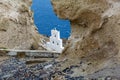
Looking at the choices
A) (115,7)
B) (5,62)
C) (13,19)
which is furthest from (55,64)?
(13,19)

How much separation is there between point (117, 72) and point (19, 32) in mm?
11262

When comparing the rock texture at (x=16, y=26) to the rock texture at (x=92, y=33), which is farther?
the rock texture at (x=16, y=26)

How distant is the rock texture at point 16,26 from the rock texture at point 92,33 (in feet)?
23.9

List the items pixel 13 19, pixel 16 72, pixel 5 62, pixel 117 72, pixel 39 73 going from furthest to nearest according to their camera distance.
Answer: pixel 13 19, pixel 5 62, pixel 16 72, pixel 39 73, pixel 117 72

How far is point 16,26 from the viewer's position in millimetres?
19297

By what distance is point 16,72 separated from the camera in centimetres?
1156

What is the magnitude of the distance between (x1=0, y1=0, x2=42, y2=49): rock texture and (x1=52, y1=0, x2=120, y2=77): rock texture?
7283mm

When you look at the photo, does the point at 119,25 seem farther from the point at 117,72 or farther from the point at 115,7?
the point at 117,72

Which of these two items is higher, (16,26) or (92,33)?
(16,26)

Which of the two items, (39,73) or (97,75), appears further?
(39,73)

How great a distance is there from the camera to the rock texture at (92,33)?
9.47 m

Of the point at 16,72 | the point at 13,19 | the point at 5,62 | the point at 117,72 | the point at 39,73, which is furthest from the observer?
the point at 13,19

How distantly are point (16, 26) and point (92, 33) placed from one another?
968 cm

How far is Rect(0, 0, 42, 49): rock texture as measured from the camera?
733 inches
